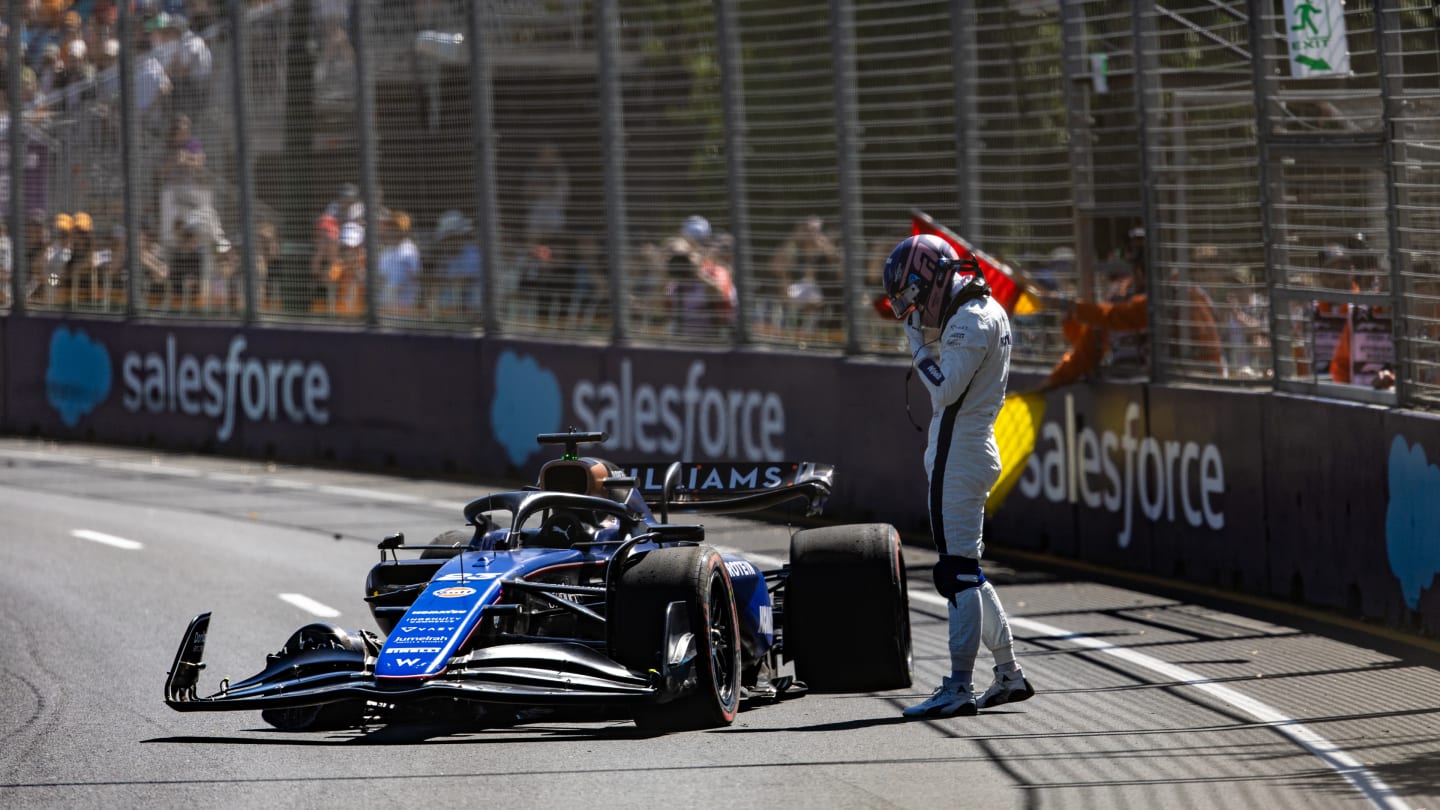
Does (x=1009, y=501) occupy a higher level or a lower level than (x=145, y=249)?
lower

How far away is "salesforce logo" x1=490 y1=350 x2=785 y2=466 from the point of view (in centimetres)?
1537

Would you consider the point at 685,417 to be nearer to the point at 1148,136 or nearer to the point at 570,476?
the point at 1148,136

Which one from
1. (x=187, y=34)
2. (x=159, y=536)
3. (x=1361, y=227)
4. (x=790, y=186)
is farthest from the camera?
(x=187, y=34)

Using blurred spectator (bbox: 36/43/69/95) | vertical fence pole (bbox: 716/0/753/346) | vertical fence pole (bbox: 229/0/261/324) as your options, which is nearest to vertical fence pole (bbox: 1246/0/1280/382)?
vertical fence pole (bbox: 716/0/753/346)

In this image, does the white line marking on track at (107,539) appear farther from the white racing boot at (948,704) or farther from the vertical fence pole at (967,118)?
the white racing boot at (948,704)

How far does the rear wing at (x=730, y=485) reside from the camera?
9.20 m

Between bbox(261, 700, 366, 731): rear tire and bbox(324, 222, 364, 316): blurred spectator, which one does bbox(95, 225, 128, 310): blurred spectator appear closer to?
bbox(324, 222, 364, 316): blurred spectator

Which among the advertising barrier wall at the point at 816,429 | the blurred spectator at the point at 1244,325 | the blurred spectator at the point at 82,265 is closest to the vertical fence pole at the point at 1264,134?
the blurred spectator at the point at 1244,325

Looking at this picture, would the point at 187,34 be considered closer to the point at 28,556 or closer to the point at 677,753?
the point at 28,556

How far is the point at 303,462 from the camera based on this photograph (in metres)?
19.2

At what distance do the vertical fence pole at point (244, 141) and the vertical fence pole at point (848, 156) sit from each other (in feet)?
24.5

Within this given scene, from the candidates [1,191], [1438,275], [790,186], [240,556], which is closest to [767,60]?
[790,186]

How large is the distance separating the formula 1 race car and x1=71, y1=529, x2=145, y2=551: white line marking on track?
5.20 metres

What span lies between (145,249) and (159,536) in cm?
783
